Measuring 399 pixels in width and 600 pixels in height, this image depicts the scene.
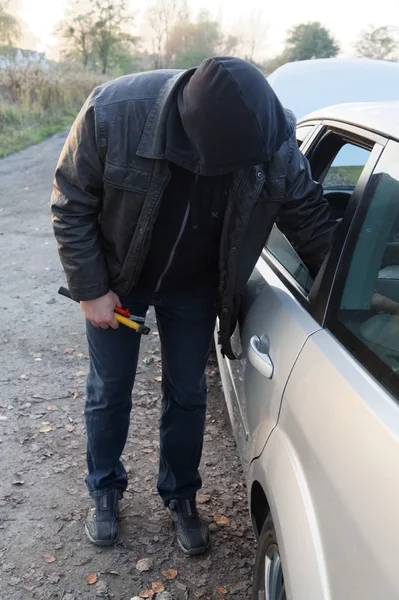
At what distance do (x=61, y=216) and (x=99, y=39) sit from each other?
4108cm

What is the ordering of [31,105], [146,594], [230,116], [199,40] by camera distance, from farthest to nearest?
[199,40] < [31,105] < [146,594] < [230,116]

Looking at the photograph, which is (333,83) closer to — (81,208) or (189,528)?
(81,208)

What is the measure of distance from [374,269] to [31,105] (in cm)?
1955

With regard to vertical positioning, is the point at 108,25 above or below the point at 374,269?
below

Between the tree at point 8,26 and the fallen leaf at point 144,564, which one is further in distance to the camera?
the tree at point 8,26

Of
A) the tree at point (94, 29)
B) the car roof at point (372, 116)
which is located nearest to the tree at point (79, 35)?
the tree at point (94, 29)

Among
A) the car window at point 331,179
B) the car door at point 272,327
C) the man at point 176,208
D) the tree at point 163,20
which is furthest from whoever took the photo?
the tree at point 163,20

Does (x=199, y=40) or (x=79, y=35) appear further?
(x=199, y=40)

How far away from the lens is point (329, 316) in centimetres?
164

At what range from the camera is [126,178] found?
185cm

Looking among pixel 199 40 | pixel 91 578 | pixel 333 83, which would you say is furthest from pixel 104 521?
pixel 199 40

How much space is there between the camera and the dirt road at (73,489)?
237 cm

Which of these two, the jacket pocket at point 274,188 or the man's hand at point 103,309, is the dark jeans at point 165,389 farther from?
the jacket pocket at point 274,188

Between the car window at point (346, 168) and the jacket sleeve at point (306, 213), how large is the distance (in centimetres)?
46
